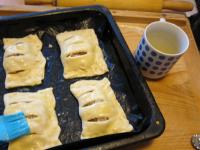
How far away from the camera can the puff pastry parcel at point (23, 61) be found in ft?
2.61

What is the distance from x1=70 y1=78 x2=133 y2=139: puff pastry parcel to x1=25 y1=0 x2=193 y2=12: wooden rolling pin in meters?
0.32

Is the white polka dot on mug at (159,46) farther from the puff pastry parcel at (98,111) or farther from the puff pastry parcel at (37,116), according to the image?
the puff pastry parcel at (37,116)

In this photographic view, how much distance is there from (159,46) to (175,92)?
15 centimetres

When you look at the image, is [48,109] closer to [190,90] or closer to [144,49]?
[144,49]

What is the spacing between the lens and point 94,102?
0.76 meters

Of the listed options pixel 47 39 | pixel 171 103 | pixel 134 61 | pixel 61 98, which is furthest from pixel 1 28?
pixel 171 103

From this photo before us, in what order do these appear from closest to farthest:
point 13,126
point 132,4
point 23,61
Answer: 1. point 13,126
2. point 23,61
3. point 132,4

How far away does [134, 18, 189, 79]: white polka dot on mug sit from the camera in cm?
79

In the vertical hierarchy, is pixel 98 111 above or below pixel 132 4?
below

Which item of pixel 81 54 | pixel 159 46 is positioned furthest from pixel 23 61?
pixel 159 46

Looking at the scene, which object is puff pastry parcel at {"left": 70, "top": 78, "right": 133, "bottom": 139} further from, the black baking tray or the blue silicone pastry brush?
the blue silicone pastry brush

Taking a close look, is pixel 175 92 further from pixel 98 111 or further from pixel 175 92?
pixel 98 111

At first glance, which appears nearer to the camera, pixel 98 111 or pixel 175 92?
pixel 98 111

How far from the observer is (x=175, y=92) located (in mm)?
855
